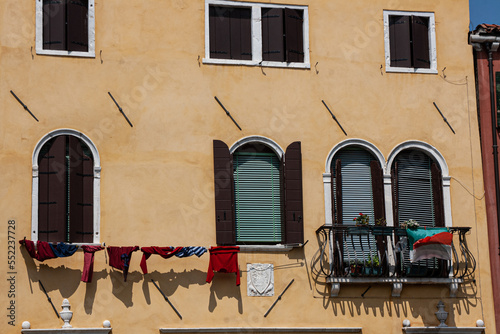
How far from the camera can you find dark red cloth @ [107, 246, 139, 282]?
2095 centimetres

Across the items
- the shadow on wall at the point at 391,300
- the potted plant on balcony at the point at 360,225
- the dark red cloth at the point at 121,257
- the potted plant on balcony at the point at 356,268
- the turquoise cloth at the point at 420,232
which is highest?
the potted plant on balcony at the point at 360,225

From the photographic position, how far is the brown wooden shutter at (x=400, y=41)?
76.6 ft

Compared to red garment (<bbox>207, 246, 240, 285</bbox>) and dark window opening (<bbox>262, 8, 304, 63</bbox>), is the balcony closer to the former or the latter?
red garment (<bbox>207, 246, 240, 285</bbox>)

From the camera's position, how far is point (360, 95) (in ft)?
75.3

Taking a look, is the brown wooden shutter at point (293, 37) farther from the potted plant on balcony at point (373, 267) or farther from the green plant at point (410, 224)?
the potted plant on balcony at point (373, 267)

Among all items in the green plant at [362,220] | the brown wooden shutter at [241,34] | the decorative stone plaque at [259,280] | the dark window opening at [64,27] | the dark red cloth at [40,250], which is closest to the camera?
the dark red cloth at [40,250]

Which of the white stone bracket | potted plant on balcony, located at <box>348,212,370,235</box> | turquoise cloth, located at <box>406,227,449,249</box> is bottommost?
the white stone bracket

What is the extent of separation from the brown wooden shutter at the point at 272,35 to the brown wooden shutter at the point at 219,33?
0.73 meters

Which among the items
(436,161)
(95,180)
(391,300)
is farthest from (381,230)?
(95,180)

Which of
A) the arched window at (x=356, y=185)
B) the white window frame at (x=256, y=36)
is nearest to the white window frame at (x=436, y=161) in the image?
the arched window at (x=356, y=185)

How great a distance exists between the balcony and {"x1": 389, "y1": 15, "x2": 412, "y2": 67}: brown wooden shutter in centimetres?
362

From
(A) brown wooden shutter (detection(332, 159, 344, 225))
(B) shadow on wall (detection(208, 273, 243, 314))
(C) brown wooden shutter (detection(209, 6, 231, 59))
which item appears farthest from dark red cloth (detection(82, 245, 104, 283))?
(A) brown wooden shutter (detection(332, 159, 344, 225))

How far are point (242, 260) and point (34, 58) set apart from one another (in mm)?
5488

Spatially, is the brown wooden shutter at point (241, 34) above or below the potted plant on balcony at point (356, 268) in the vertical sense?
above
